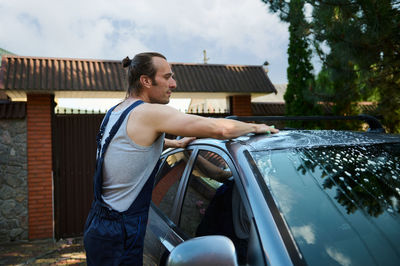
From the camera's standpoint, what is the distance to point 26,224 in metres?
6.13

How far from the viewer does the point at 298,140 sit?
1812 millimetres

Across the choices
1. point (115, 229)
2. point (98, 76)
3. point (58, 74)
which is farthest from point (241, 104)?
point (115, 229)

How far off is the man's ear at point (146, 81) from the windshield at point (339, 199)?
812 mm

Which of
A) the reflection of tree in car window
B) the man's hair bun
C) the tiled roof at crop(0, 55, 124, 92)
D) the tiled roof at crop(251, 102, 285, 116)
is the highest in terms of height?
the tiled roof at crop(0, 55, 124, 92)

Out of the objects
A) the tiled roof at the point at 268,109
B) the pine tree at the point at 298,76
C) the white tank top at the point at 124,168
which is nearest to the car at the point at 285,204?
the white tank top at the point at 124,168

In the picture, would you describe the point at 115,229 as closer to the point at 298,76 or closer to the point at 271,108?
the point at 271,108

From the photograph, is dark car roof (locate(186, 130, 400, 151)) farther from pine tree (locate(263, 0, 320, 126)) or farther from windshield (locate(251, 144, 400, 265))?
pine tree (locate(263, 0, 320, 126))

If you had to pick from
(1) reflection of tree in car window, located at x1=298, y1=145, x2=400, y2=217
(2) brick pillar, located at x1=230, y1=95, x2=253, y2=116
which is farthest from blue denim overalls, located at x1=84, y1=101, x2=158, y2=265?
(2) brick pillar, located at x1=230, y1=95, x2=253, y2=116

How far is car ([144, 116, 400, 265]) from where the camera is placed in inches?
46.1

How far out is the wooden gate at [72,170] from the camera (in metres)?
6.32

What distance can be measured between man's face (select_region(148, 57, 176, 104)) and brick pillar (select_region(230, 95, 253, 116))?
5.32 m

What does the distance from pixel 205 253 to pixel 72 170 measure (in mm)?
5828

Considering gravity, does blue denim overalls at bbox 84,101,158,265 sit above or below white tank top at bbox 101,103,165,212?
below

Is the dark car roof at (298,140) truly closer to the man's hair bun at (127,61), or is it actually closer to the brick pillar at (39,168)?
the man's hair bun at (127,61)
